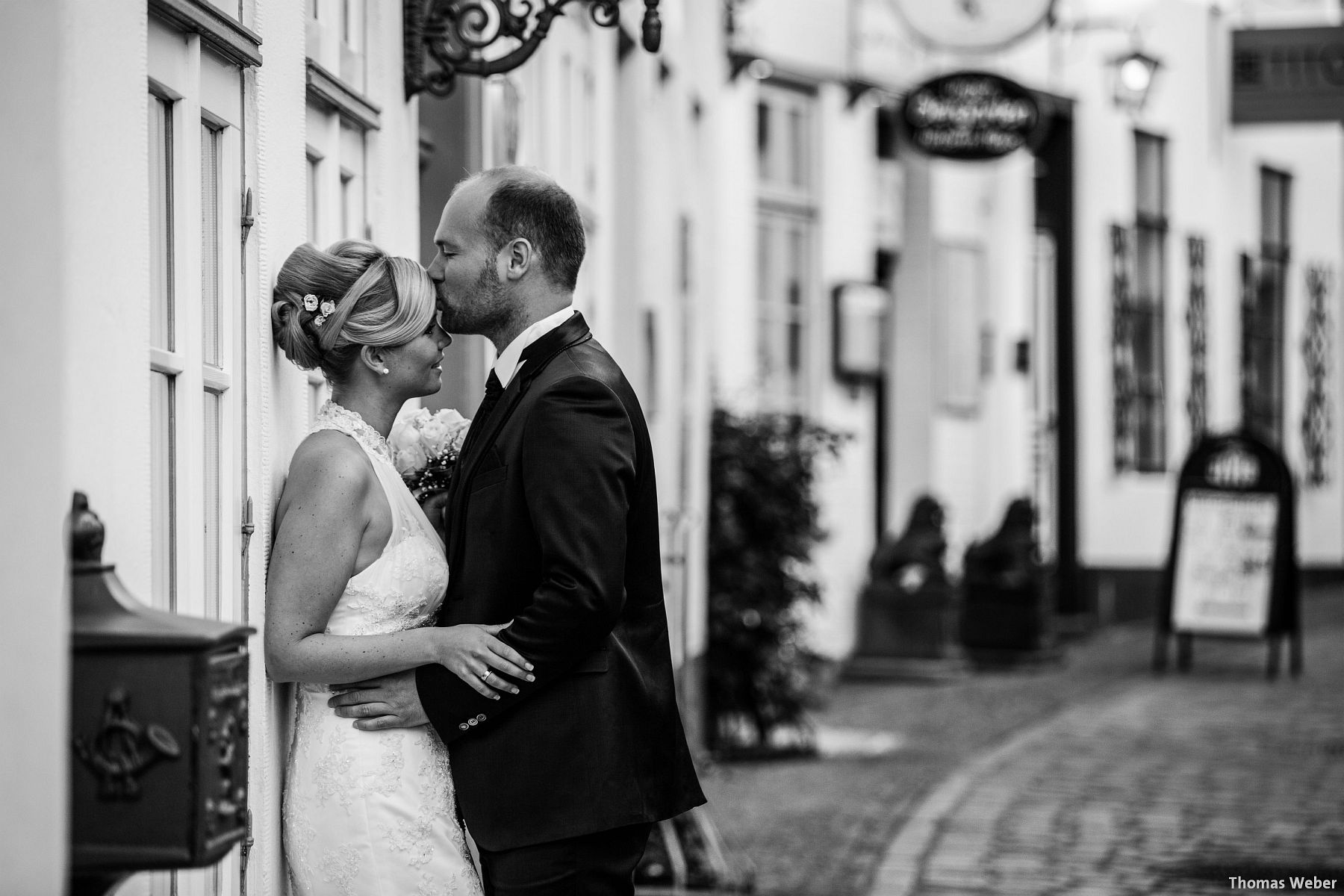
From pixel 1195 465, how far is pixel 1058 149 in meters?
4.00

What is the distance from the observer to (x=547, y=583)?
3152 mm

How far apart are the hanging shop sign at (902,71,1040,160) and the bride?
30.6 ft

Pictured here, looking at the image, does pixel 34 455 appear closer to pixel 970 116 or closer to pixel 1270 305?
pixel 970 116

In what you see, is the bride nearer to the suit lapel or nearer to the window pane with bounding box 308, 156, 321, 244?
the suit lapel

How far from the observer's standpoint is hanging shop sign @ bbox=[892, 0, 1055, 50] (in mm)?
11039

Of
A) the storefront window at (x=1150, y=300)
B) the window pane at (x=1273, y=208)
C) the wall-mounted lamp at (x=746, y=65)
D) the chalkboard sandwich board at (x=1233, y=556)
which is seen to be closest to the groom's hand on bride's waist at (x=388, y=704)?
the wall-mounted lamp at (x=746, y=65)

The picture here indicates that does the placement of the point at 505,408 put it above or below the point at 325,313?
below

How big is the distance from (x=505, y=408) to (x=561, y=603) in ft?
1.27

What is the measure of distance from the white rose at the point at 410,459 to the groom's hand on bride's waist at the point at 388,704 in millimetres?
535

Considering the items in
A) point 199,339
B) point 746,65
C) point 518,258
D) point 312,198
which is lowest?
point 199,339

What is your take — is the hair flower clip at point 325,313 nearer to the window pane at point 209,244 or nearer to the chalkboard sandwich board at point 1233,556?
the window pane at point 209,244

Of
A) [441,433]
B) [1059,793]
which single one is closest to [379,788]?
[441,433]

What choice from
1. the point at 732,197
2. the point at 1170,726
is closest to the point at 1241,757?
the point at 1170,726

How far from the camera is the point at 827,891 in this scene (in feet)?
21.5
